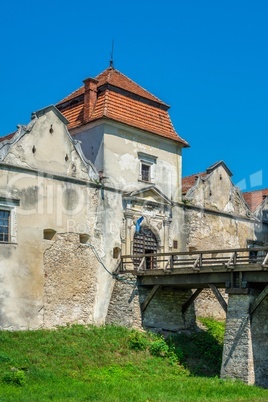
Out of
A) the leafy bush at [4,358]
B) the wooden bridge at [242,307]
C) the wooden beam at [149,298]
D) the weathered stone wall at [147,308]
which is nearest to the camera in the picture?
the leafy bush at [4,358]

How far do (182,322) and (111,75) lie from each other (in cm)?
1130

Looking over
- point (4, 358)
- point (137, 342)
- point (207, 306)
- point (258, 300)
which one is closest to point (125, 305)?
point (137, 342)

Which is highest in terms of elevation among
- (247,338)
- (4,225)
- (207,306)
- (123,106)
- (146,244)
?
(123,106)

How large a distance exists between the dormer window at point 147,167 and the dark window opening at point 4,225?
706cm

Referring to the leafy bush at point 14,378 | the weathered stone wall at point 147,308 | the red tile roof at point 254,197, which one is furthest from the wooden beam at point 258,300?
the red tile roof at point 254,197

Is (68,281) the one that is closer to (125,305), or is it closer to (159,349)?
(125,305)

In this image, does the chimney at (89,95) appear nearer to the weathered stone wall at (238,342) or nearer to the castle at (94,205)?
the castle at (94,205)

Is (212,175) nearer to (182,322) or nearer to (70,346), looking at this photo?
(182,322)

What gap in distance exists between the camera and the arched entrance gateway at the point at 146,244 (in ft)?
88.8

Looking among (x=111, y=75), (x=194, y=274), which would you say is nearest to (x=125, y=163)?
(x=111, y=75)

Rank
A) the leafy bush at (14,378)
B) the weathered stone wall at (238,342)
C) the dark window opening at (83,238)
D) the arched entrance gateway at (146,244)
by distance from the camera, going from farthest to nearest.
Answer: the arched entrance gateway at (146,244)
the dark window opening at (83,238)
the weathered stone wall at (238,342)
the leafy bush at (14,378)

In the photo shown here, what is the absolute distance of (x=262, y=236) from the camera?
3328cm

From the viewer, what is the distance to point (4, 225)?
22.9 meters

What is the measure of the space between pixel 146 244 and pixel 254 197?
12.1 metres
